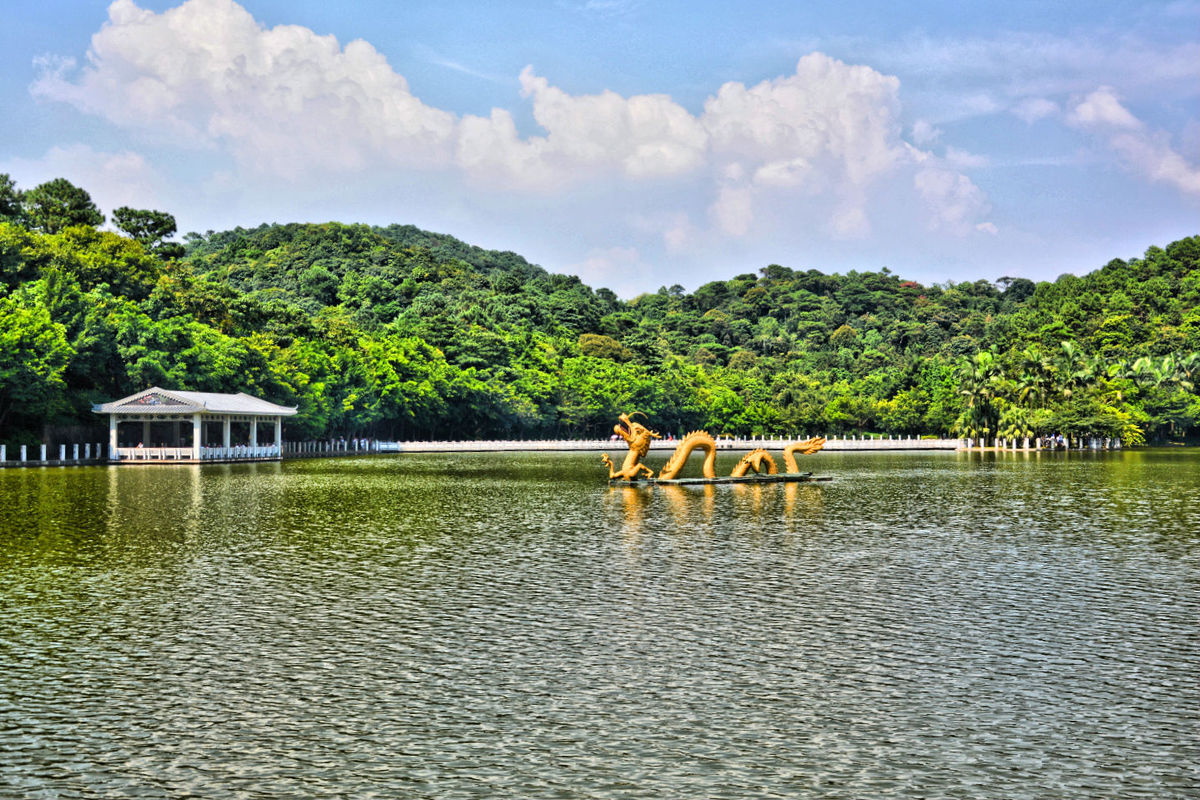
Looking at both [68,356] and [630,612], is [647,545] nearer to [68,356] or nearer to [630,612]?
[630,612]

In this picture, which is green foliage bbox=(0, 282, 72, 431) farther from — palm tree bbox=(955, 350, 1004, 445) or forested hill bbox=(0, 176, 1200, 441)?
palm tree bbox=(955, 350, 1004, 445)

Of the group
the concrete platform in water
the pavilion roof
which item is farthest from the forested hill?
the concrete platform in water

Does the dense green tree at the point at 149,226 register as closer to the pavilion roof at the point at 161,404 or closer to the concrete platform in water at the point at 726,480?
the pavilion roof at the point at 161,404

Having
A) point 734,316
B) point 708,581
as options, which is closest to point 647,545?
point 708,581

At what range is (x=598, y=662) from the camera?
412 inches

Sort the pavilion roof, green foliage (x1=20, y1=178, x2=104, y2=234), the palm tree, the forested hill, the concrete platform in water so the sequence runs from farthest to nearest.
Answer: the palm tree, green foliage (x1=20, y1=178, x2=104, y2=234), the forested hill, the pavilion roof, the concrete platform in water

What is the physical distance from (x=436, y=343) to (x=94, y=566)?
270 ft

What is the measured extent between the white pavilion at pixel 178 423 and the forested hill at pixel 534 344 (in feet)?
8.35

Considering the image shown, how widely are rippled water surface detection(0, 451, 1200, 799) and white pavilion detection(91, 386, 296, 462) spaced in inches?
1345

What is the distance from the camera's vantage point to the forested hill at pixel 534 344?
61594 millimetres

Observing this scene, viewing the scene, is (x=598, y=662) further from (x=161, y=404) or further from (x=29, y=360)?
(x=161, y=404)

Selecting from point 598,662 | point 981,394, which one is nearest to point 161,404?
point 598,662

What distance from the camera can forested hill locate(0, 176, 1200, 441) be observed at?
202 ft

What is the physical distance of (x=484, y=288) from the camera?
14312 centimetres
